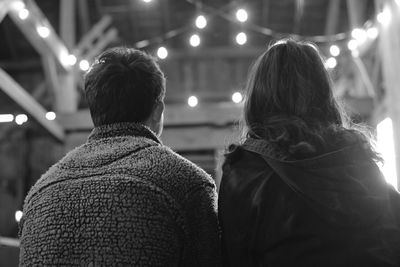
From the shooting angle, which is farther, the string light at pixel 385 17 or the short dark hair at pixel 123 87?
the string light at pixel 385 17

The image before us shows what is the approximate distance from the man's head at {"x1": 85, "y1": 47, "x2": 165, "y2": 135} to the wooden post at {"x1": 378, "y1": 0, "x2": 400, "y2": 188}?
313 centimetres

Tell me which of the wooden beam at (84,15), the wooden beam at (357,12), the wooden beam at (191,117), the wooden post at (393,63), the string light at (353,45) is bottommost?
the wooden post at (393,63)

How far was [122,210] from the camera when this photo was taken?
4.26 feet

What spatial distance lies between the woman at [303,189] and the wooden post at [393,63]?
9.72 ft

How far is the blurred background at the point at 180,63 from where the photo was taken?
5.13 m

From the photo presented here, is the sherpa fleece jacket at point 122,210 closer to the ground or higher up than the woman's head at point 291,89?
closer to the ground

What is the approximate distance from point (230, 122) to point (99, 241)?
4.82 meters

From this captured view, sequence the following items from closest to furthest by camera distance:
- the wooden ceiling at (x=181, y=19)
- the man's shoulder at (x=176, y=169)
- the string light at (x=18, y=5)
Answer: the man's shoulder at (x=176, y=169) < the string light at (x=18, y=5) < the wooden ceiling at (x=181, y=19)

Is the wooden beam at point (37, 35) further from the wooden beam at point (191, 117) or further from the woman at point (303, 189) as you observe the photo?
the woman at point (303, 189)

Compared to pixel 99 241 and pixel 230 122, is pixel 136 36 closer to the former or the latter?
pixel 230 122

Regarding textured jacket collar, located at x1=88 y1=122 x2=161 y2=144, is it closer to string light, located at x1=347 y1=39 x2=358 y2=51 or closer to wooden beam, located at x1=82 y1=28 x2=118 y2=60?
string light, located at x1=347 y1=39 x2=358 y2=51

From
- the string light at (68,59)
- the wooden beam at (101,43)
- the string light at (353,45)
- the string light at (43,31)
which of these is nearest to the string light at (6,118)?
the wooden beam at (101,43)

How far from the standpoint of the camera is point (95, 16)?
306 inches

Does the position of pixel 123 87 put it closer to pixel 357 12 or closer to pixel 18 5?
pixel 18 5
